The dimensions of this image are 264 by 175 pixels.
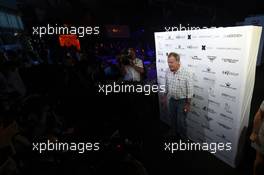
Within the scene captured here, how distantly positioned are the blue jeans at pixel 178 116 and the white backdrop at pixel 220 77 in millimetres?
156

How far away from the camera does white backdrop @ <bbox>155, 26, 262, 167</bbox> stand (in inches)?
89.7

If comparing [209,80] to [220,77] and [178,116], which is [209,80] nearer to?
[220,77]

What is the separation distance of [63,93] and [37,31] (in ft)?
10.5

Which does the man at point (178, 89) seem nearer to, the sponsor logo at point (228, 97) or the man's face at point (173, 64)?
the man's face at point (173, 64)

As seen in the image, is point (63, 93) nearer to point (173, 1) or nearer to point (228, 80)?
point (228, 80)

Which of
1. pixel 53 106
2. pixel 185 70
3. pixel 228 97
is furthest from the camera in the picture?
pixel 53 106

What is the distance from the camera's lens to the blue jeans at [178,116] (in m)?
3.20

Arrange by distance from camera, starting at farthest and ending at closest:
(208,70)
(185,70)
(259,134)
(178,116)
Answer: (178,116), (185,70), (208,70), (259,134)

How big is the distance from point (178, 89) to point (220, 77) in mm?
714

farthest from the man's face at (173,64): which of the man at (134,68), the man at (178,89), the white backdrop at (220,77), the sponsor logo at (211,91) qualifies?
the man at (134,68)

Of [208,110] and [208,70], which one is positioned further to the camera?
[208,110]

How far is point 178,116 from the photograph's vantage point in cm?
334

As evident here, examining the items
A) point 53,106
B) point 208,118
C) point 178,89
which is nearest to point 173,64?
point 178,89

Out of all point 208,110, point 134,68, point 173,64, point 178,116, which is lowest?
point 178,116
